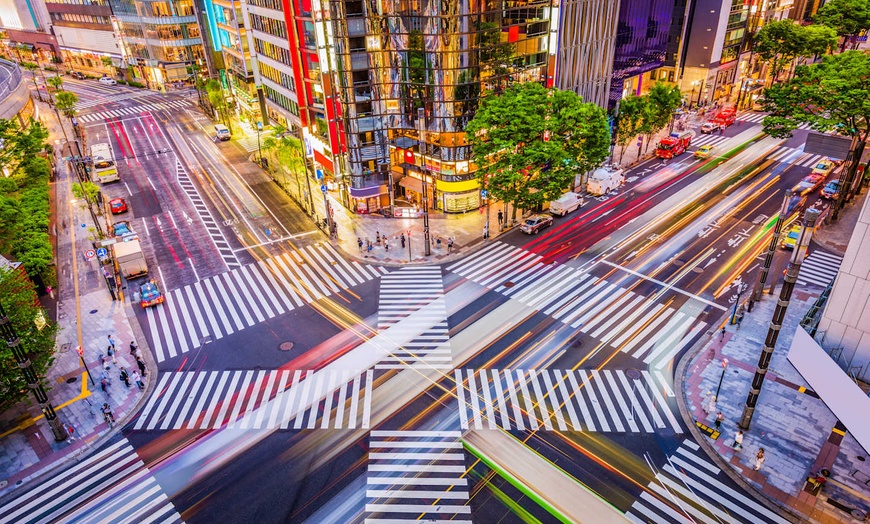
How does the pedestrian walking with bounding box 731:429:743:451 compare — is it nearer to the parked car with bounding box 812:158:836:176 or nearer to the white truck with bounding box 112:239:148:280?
the parked car with bounding box 812:158:836:176

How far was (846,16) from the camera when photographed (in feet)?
299

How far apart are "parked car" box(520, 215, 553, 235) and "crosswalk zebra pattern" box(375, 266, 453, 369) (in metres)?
12.2

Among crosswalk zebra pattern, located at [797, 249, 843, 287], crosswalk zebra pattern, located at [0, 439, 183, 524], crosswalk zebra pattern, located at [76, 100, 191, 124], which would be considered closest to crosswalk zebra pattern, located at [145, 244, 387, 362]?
crosswalk zebra pattern, located at [0, 439, 183, 524]

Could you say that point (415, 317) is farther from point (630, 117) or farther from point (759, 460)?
point (630, 117)

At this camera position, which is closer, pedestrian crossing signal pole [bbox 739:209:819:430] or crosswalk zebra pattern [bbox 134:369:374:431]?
pedestrian crossing signal pole [bbox 739:209:819:430]

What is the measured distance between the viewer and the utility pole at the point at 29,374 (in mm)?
31016

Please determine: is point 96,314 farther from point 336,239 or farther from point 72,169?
point 72,169

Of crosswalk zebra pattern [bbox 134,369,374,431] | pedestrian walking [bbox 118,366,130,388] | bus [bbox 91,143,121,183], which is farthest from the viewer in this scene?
bus [bbox 91,143,121,183]

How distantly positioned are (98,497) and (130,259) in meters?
27.5

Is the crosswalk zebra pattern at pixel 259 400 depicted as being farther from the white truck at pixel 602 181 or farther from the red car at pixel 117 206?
the white truck at pixel 602 181

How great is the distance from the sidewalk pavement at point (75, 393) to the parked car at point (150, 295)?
145 centimetres

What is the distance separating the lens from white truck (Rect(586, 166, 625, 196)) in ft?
217

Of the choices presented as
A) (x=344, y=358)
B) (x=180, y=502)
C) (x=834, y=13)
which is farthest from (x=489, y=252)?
(x=834, y=13)

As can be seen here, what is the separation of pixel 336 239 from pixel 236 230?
44.2 feet
